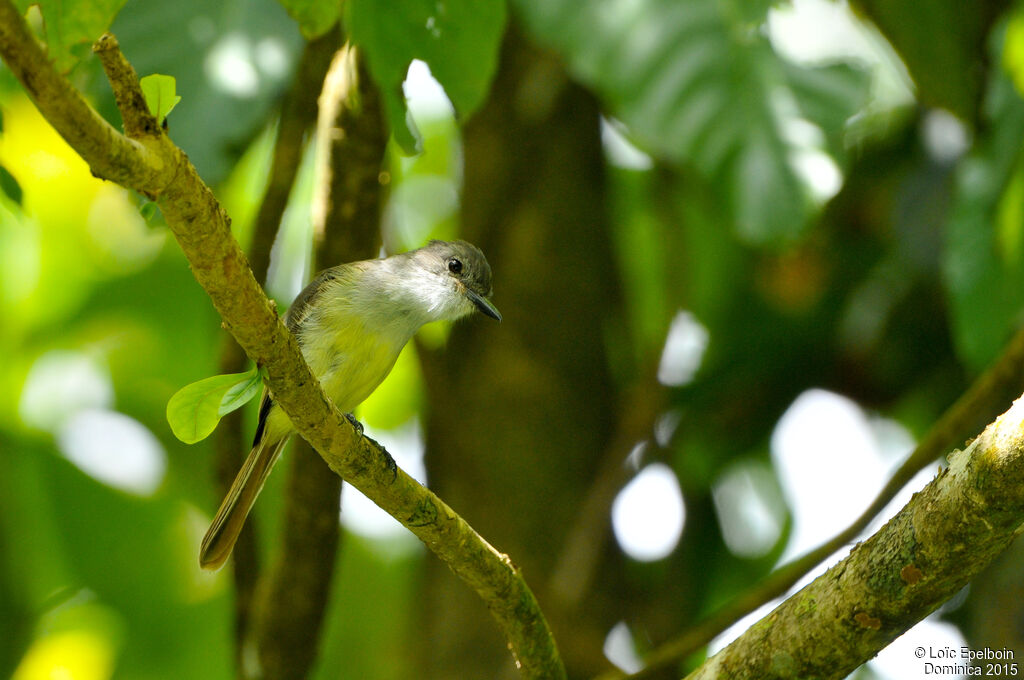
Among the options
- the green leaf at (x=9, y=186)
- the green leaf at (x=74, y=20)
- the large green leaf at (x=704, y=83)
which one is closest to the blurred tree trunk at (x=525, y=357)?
the large green leaf at (x=704, y=83)

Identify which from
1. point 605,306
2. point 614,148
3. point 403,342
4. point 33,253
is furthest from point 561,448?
point 33,253

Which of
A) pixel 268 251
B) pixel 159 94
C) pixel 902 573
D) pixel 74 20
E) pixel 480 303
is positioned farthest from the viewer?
pixel 480 303

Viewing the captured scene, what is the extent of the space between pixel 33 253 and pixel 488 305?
227 cm

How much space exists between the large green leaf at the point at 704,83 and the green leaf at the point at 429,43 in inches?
36.4

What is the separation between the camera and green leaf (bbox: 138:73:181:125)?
1.46 metres

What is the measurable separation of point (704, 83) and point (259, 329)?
2.09 metres

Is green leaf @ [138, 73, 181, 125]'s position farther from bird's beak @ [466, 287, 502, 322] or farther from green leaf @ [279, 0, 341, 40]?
bird's beak @ [466, 287, 502, 322]

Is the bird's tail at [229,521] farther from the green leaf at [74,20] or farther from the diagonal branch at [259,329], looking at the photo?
the green leaf at [74,20]

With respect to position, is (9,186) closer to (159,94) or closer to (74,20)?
(74,20)

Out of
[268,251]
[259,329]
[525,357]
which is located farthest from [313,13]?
[525,357]

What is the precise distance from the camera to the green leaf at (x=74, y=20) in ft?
5.47

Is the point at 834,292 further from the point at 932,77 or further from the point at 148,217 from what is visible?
the point at 148,217

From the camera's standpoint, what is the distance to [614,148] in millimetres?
5316

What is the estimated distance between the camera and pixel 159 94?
4.86 feet
